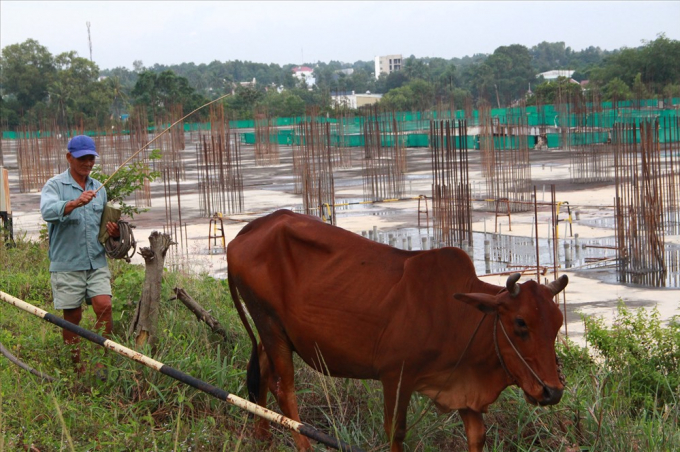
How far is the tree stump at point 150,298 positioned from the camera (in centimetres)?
454

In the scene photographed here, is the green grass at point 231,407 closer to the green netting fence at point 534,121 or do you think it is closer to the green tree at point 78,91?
the green netting fence at point 534,121

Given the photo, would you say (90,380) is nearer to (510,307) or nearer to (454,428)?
(454,428)

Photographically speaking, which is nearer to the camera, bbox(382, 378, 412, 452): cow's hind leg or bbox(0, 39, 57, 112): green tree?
bbox(382, 378, 412, 452): cow's hind leg

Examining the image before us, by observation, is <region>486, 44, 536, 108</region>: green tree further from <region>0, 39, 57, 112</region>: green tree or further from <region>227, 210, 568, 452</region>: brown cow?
<region>227, 210, 568, 452</region>: brown cow

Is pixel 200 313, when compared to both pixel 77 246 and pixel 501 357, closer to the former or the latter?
pixel 77 246

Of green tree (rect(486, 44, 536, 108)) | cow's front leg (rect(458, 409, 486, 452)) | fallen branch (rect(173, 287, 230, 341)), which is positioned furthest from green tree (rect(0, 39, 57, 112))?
cow's front leg (rect(458, 409, 486, 452))

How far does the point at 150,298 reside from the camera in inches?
179

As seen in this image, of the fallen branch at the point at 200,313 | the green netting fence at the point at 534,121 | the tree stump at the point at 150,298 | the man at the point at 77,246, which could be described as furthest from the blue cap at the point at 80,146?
the green netting fence at the point at 534,121

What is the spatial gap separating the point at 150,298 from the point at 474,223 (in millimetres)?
9762

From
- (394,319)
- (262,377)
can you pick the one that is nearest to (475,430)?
(394,319)

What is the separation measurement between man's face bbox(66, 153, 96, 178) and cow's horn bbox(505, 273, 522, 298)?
96.2 inches

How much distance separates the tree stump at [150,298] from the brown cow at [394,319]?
898mm

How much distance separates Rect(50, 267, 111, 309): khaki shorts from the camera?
14.3 ft

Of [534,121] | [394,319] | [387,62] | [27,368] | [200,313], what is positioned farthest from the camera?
[387,62]
